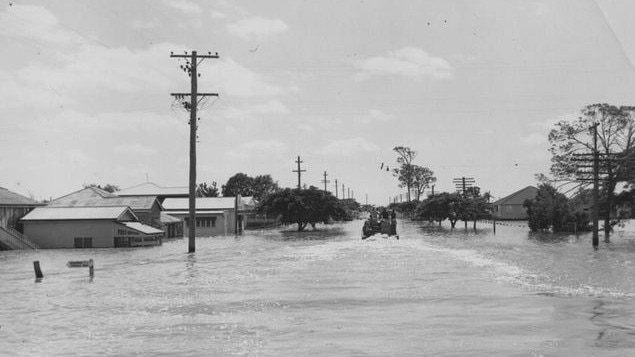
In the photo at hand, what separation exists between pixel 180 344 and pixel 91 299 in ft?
25.9

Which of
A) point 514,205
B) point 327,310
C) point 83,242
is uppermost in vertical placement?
point 514,205

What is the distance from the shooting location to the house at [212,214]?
78500 millimetres

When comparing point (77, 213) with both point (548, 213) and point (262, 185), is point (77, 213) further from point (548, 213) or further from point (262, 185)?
point (262, 185)

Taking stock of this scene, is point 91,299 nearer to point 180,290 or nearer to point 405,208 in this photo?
point 180,290

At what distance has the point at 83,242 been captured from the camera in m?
51.3

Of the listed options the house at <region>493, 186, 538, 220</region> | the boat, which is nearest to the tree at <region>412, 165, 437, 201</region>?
the house at <region>493, 186, 538, 220</region>

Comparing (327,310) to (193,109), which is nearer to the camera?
(327,310)

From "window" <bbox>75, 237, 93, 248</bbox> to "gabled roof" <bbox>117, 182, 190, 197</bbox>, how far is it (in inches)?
1558

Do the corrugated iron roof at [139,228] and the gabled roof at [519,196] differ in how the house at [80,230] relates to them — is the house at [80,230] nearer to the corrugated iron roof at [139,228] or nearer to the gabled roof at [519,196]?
the corrugated iron roof at [139,228]

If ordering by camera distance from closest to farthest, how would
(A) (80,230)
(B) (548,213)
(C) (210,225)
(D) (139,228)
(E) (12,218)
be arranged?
1. (E) (12,218)
2. (A) (80,230)
3. (D) (139,228)
4. (B) (548,213)
5. (C) (210,225)

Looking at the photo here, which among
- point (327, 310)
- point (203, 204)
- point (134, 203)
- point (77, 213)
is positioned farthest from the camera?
point (203, 204)

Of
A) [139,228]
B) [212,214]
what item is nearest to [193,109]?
[139,228]

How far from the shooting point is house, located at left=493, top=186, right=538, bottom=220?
367ft

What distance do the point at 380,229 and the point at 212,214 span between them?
2922 centimetres
